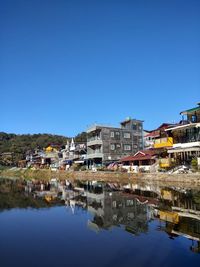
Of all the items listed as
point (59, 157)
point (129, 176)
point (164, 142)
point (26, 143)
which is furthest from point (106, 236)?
point (26, 143)

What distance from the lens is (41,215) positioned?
24.1 meters

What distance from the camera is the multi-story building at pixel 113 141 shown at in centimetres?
7638

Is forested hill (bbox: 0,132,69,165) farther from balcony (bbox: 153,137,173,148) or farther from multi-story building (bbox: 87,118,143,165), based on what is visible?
balcony (bbox: 153,137,173,148)

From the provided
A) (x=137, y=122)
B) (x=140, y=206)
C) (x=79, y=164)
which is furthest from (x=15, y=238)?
(x=79, y=164)

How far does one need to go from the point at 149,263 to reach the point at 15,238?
815cm

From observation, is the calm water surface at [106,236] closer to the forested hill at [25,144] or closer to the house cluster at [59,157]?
the house cluster at [59,157]

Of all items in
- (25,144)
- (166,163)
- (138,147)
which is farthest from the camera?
(25,144)

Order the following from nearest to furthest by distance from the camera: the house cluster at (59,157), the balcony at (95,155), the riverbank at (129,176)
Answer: the riverbank at (129,176) → the balcony at (95,155) → the house cluster at (59,157)

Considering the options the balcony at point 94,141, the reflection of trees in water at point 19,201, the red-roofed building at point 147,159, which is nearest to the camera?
the reflection of trees in water at point 19,201

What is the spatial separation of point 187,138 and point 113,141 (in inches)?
1200

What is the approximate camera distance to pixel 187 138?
48.8m

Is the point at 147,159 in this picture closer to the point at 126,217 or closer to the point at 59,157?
the point at 126,217

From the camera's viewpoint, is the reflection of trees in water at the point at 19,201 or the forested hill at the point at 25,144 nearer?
the reflection of trees in water at the point at 19,201

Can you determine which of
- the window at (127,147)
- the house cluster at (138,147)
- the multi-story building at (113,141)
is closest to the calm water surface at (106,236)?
the house cluster at (138,147)
